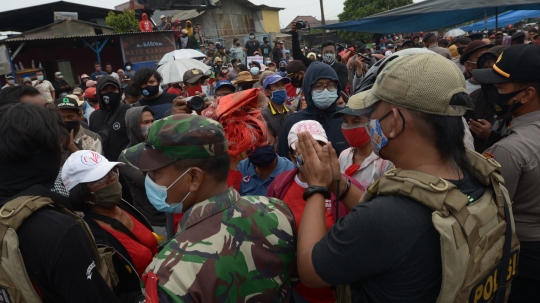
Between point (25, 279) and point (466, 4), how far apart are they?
20.0 feet

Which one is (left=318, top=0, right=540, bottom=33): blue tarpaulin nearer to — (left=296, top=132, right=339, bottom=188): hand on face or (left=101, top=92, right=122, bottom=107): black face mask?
(left=101, top=92, right=122, bottom=107): black face mask

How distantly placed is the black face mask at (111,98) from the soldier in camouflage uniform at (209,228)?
3.75m

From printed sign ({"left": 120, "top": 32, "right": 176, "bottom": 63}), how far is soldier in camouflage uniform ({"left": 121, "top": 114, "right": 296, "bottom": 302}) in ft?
59.9

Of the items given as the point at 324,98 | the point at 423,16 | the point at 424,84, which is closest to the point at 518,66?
the point at 424,84

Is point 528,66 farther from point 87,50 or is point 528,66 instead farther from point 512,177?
point 87,50

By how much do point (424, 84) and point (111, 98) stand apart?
4700 millimetres

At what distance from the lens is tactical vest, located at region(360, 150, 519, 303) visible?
4.71 ft

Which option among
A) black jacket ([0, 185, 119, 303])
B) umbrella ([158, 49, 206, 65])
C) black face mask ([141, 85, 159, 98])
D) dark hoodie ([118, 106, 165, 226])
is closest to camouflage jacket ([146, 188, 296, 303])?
black jacket ([0, 185, 119, 303])

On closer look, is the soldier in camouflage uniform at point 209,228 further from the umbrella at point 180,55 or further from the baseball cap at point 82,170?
the umbrella at point 180,55

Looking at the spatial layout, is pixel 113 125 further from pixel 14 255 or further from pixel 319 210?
pixel 319 210

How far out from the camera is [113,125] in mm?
5230

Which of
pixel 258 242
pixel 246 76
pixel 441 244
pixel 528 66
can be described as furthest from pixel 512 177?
pixel 246 76

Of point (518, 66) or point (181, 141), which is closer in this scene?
point (181, 141)

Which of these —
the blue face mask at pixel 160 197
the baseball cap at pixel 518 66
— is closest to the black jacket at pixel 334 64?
the baseball cap at pixel 518 66
